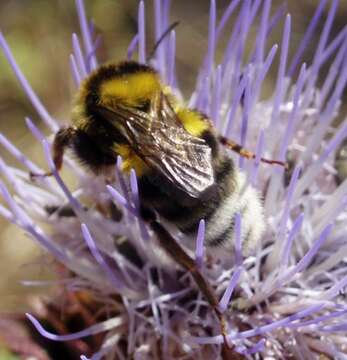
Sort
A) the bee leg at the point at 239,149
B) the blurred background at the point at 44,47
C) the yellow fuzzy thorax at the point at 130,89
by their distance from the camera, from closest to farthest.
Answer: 1. the yellow fuzzy thorax at the point at 130,89
2. the bee leg at the point at 239,149
3. the blurred background at the point at 44,47

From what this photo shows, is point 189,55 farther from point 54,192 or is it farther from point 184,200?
point 184,200

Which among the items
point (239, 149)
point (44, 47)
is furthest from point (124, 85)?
point (44, 47)

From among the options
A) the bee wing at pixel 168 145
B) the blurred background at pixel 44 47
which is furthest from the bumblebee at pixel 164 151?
the blurred background at pixel 44 47

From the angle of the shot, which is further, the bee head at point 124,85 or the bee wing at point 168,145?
the bee head at point 124,85

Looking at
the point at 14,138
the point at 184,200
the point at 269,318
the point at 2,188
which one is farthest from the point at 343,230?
the point at 14,138

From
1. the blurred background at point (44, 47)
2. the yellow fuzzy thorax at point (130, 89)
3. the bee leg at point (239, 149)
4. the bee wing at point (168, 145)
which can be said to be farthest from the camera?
the blurred background at point (44, 47)

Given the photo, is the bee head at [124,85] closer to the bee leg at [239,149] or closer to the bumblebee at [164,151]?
the bumblebee at [164,151]

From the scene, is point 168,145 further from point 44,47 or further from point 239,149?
point 44,47
